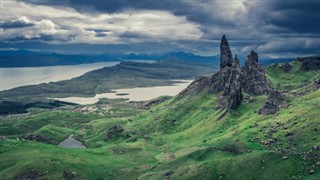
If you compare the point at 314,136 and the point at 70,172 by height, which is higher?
the point at 314,136

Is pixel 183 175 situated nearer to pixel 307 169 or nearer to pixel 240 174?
pixel 240 174

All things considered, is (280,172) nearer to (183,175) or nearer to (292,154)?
(292,154)

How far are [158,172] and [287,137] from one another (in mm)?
65465

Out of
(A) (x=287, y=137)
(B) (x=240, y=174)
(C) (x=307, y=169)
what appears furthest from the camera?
(A) (x=287, y=137)

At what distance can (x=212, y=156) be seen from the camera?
630 ft

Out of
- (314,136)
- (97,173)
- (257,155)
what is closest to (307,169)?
(257,155)

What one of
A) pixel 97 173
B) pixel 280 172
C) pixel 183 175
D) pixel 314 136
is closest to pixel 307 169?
pixel 280 172

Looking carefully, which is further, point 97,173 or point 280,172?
point 97,173

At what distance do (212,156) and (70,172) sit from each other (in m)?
68.9

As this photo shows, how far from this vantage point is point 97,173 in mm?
195000

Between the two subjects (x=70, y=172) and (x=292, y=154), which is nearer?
(x=292, y=154)

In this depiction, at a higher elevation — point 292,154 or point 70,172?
point 292,154

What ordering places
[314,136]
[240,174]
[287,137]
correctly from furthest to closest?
[287,137] → [314,136] → [240,174]

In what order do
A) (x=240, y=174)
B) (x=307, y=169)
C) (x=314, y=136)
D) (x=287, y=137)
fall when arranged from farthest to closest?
(x=287, y=137) → (x=314, y=136) → (x=240, y=174) → (x=307, y=169)
